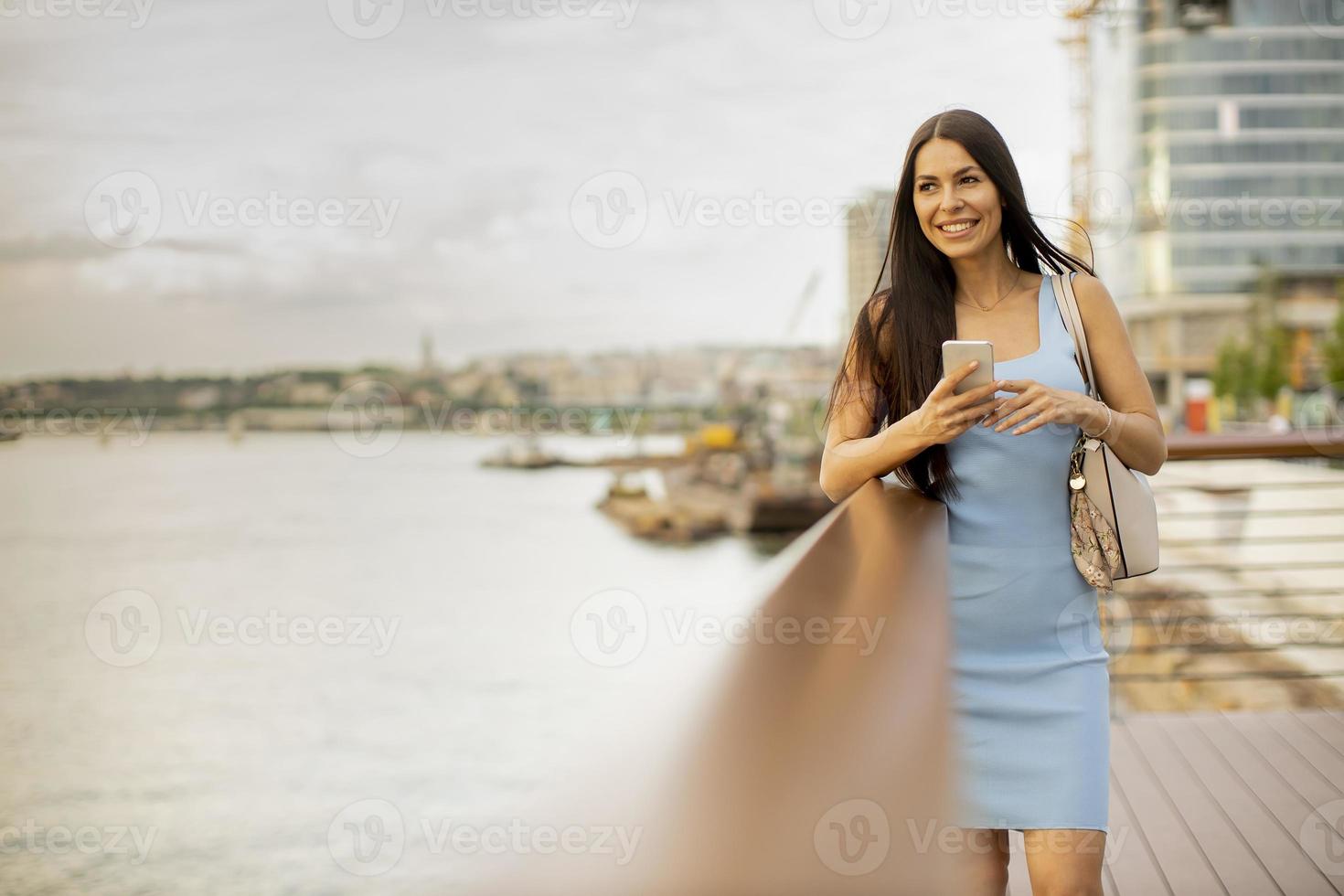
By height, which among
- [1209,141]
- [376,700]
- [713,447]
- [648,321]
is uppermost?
[1209,141]

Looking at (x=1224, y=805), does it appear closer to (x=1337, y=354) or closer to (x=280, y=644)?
(x=1337, y=354)

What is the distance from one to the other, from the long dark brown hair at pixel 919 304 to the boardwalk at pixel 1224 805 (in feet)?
3.88

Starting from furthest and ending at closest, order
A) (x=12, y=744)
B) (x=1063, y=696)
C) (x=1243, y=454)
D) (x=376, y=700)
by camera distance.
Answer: (x=376, y=700) < (x=12, y=744) < (x=1243, y=454) < (x=1063, y=696)

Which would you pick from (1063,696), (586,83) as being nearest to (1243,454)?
(1063,696)

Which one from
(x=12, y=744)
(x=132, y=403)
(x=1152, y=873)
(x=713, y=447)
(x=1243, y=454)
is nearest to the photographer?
(x=1152, y=873)

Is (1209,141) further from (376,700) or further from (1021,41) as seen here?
(376,700)

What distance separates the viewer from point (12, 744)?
2934 centimetres

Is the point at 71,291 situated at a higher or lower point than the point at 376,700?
higher

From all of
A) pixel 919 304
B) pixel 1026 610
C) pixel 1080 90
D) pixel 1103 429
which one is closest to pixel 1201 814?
pixel 1026 610

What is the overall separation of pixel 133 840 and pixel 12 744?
367 inches

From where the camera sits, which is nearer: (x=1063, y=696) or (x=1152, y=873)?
(x=1063, y=696)

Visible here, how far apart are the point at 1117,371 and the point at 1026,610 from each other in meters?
0.30

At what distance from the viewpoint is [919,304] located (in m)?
1.28

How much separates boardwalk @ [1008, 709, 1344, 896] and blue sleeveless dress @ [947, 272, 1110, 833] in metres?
0.92
